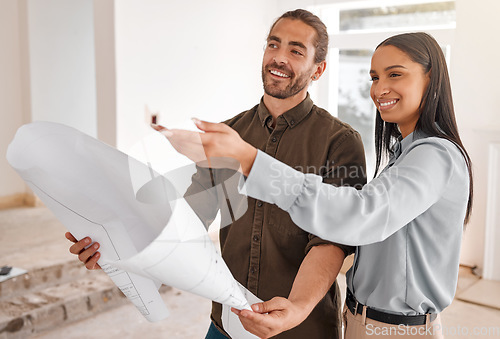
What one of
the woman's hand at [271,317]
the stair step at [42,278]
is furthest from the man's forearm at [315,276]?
the stair step at [42,278]

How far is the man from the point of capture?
1.32m

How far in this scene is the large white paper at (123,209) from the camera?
30.9 inches

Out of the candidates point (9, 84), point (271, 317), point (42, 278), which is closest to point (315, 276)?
point (271, 317)

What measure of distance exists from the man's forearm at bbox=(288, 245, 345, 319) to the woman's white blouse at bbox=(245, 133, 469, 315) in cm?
6

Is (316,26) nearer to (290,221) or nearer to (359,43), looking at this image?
(290,221)

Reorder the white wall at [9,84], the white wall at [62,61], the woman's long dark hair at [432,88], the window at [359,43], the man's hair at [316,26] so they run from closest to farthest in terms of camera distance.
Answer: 1. the woman's long dark hair at [432,88]
2. the man's hair at [316,26]
3. the window at [359,43]
4. the white wall at [9,84]
5. the white wall at [62,61]

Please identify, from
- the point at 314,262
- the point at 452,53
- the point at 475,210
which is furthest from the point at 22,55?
the point at 314,262

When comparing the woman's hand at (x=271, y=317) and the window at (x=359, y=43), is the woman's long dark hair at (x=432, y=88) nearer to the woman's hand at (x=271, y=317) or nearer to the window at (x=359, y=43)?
the woman's hand at (x=271, y=317)

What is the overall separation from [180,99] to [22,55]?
1935 millimetres

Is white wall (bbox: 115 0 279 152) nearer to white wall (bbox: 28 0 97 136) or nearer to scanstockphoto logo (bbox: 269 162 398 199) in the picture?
white wall (bbox: 28 0 97 136)

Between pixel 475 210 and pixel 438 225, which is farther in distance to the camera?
pixel 475 210

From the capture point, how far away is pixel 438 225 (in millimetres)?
1073

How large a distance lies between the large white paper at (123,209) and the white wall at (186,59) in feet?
10.0

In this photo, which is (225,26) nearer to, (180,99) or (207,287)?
(180,99)
